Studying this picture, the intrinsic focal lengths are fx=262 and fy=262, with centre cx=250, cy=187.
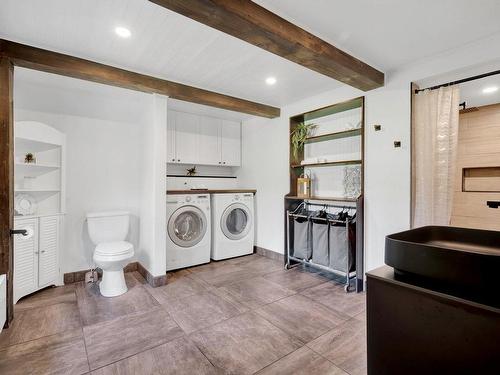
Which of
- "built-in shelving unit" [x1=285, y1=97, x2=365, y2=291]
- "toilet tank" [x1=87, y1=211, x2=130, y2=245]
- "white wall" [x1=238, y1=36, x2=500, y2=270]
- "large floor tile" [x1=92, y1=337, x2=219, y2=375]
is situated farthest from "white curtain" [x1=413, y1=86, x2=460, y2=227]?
"toilet tank" [x1=87, y1=211, x2=130, y2=245]

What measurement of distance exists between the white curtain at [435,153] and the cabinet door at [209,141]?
2807 mm

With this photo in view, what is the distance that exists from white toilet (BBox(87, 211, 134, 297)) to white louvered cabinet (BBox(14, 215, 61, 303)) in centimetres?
36

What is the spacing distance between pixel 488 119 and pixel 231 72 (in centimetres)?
303

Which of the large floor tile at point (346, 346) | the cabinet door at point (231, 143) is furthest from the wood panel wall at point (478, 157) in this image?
the cabinet door at point (231, 143)

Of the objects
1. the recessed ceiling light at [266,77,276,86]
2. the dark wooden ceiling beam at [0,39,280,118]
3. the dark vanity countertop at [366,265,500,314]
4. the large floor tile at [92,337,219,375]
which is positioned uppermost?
the recessed ceiling light at [266,77,276,86]

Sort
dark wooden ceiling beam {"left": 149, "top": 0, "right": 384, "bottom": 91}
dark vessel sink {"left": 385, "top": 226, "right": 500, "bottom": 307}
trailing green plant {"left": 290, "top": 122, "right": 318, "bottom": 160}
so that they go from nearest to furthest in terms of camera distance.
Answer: dark vessel sink {"left": 385, "top": 226, "right": 500, "bottom": 307} < dark wooden ceiling beam {"left": 149, "top": 0, "right": 384, "bottom": 91} < trailing green plant {"left": 290, "top": 122, "right": 318, "bottom": 160}

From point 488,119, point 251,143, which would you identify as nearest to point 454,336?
point 488,119

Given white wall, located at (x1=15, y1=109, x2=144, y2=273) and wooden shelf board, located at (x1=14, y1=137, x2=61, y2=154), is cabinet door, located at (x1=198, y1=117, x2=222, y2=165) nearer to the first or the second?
white wall, located at (x1=15, y1=109, x2=144, y2=273)

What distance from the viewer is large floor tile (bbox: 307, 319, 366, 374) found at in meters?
1.68

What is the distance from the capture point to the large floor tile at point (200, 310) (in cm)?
218

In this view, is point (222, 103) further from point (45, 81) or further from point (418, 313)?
point (418, 313)

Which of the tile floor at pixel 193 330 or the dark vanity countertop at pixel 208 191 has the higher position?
the dark vanity countertop at pixel 208 191

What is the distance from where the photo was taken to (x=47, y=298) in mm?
2633

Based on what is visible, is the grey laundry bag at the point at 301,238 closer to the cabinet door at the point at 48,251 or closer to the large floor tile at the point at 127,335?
the large floor tile at the point at 127,335
